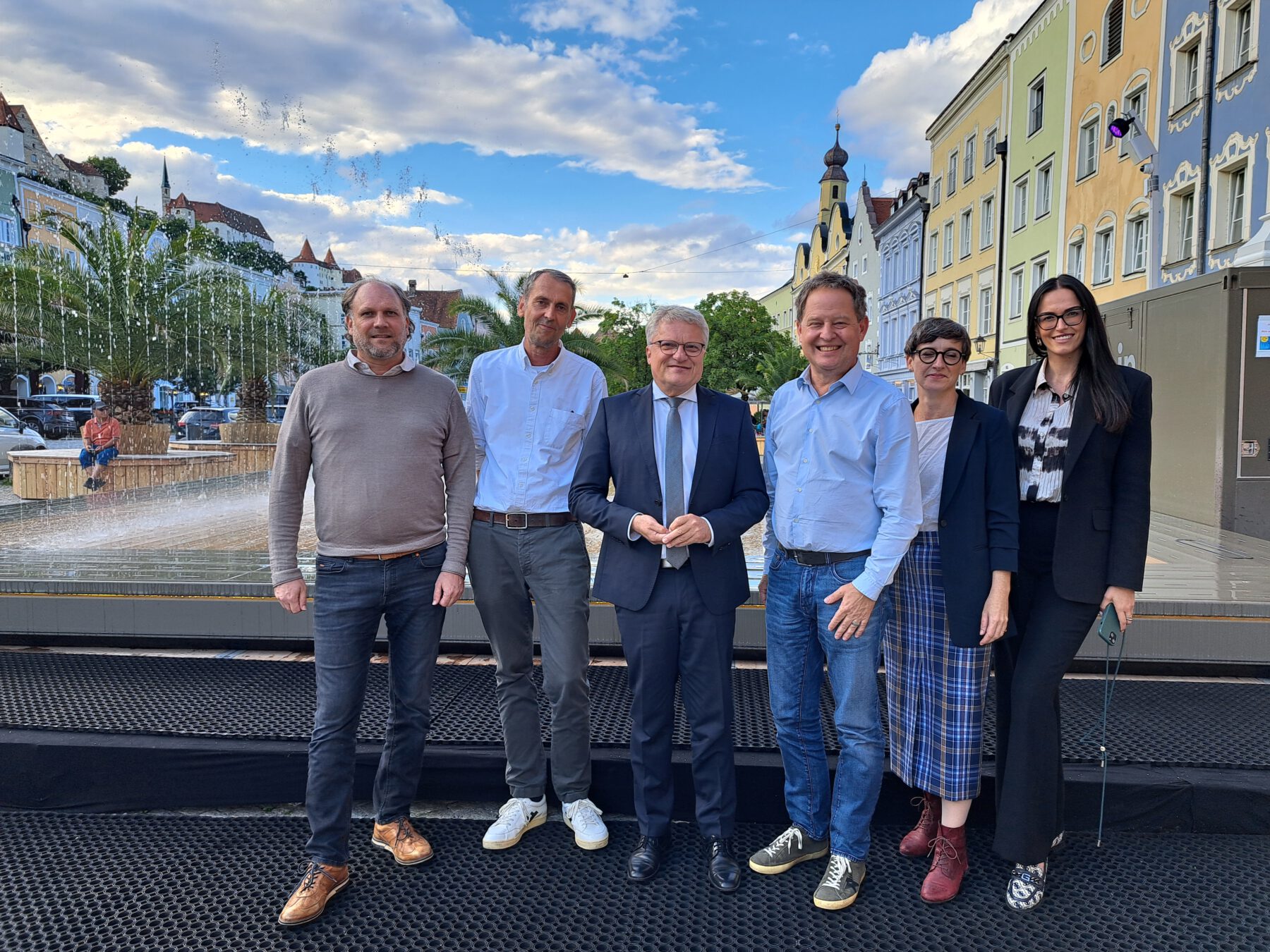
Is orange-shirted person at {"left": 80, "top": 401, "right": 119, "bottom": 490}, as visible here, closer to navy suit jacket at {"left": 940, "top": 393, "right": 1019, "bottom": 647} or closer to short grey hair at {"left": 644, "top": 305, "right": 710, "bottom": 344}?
short grey hair at {"left": 644, "top": 305, "right": 710, "bottom": 344}

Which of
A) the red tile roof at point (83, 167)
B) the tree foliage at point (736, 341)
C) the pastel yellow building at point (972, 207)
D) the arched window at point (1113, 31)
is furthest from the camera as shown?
the red tile roof at point (83, 167)

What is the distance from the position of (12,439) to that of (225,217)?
3811 inches

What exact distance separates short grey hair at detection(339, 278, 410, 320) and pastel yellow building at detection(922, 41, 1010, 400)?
1083 inches

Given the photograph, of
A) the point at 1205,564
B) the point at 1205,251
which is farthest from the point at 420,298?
the point at 1205,564

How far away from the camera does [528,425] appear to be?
3318 millimetres

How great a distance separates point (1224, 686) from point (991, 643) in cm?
254

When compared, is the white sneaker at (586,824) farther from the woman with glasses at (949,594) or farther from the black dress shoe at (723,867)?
the woman with glasses at (949,594)

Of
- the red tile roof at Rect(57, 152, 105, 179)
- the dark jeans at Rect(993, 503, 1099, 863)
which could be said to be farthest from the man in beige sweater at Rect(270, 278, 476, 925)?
the red tile roof at Rect(57, 152, 105, 179)

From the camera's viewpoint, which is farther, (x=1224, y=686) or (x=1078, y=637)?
(x=1224, y=686)

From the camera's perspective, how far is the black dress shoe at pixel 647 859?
9.78 ft

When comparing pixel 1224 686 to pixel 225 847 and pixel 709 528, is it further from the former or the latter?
pixel 225 847

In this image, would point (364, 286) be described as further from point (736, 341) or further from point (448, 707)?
point (736, 341)

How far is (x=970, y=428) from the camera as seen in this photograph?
2.79 m

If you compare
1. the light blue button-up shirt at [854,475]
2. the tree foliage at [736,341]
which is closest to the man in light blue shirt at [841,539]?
the light blue button-up shirt at [854,475]
